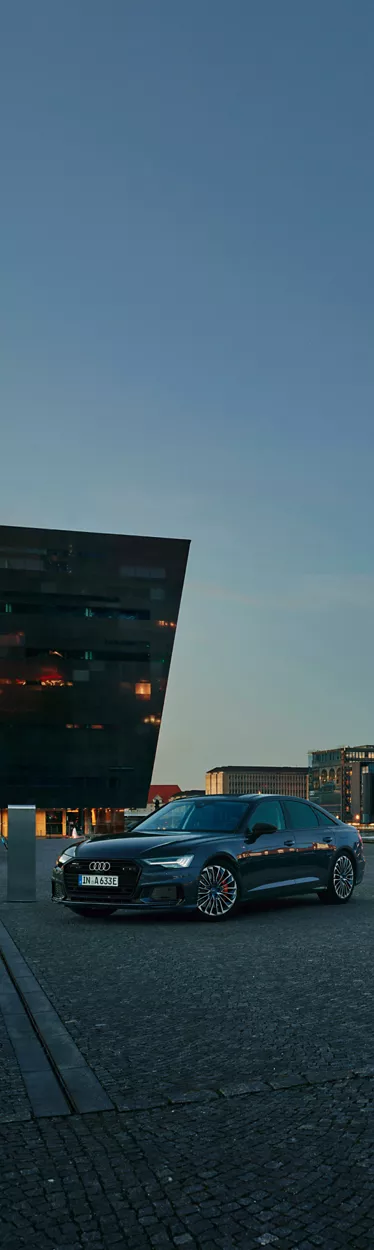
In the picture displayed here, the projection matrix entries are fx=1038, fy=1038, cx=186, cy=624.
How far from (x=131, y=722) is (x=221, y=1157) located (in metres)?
75.6

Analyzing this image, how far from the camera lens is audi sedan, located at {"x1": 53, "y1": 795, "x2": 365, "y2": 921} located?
9.92 meters

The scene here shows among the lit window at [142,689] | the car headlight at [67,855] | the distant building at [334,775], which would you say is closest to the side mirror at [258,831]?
the car headlight at [67,855]

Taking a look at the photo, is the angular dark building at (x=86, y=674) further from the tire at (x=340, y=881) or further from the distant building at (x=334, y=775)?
the tire at (x=340, y=881)

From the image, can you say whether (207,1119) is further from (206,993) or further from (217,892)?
(217,892)

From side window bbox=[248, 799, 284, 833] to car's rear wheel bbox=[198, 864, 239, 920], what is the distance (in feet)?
2.78

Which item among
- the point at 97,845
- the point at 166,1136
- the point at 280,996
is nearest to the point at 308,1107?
the point at 166,1136

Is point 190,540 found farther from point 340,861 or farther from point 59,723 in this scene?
point 340,861

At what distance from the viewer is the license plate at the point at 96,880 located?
1001 centimetres

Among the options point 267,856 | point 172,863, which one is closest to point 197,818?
point 267,856

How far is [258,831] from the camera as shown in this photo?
431 inches

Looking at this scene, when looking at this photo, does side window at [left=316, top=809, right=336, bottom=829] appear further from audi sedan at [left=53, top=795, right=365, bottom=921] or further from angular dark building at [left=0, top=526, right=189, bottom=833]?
angular dark building at [left=0, top=526, right=189, bottom=833]

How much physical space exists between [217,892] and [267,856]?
86 centimetres

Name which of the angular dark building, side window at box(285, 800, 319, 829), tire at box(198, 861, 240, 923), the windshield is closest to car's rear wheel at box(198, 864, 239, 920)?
tire at box(198, 861, 240, 923)

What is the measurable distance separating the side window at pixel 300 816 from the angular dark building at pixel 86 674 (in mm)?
65230
